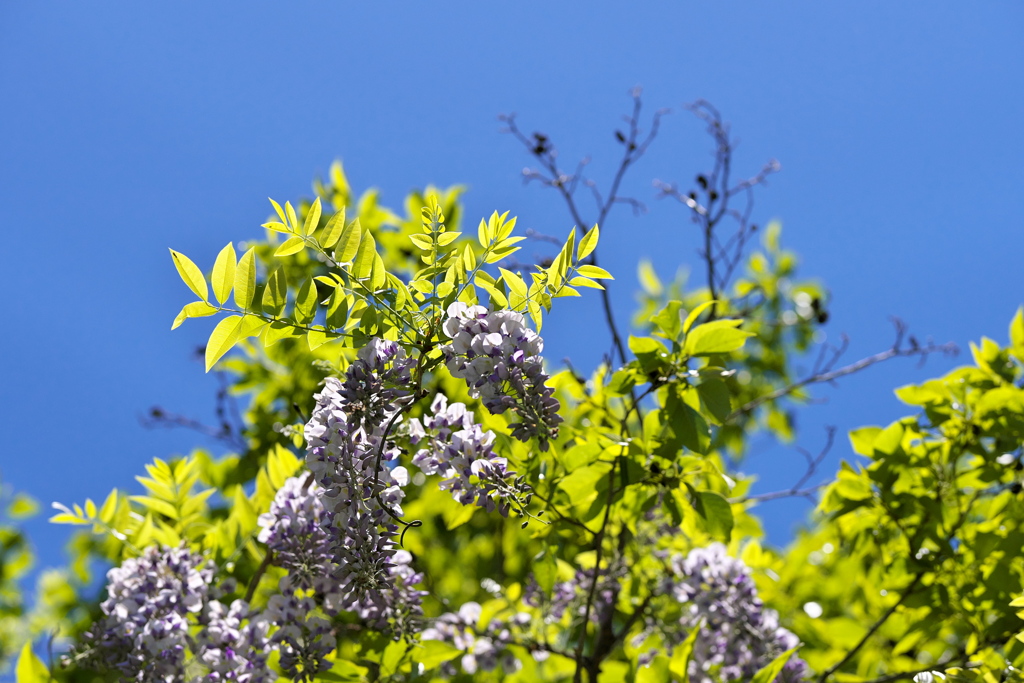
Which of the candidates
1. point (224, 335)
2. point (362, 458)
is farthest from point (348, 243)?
point (362, 458)

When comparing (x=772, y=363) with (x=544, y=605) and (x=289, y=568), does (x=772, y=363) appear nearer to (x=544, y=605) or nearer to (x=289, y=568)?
(x=544, y=605)

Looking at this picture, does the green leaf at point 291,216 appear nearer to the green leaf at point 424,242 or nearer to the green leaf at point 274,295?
the green leaf at point 274,295

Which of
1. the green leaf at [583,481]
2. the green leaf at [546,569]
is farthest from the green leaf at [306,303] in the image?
the green leaf at [546,569]

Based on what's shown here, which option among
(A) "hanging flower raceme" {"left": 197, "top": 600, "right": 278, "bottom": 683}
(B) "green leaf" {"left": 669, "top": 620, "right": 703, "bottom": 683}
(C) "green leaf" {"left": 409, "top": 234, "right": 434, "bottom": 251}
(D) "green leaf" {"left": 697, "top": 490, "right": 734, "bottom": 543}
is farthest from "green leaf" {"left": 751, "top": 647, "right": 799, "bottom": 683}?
(C) "green leaf" {"left": 409, "top": 234, "right": 434, "bottom": 251}

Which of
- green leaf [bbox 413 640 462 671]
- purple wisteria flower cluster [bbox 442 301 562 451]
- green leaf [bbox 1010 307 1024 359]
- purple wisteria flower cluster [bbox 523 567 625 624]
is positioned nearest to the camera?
purple wisteria flower cluster [bbox 442 301 562 451]

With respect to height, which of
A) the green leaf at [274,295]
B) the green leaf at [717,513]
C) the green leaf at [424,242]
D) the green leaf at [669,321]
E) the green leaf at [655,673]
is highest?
the green leaf at [669,321]

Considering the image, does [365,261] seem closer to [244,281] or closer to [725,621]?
[244,281]

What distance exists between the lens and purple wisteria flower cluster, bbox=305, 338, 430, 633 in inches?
56.4

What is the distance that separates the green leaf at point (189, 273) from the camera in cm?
148

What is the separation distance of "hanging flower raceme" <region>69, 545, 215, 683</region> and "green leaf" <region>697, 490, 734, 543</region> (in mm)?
1338

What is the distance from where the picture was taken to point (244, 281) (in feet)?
4.91

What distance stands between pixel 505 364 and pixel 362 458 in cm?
34

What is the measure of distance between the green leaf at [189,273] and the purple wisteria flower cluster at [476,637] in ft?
4.91

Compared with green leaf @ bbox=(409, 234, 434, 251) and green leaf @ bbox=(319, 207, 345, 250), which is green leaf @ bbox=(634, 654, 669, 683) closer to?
green leaf @ bbox=(409, 234, 434, 251)
